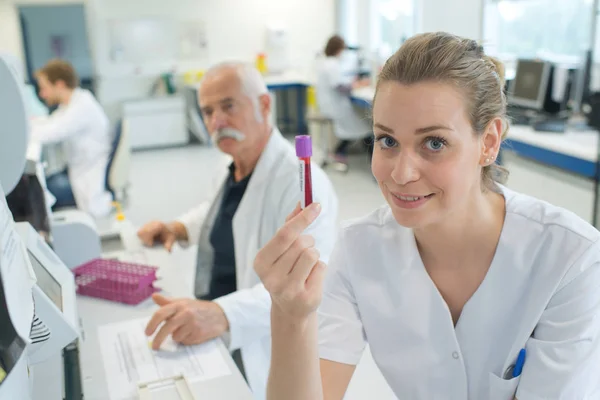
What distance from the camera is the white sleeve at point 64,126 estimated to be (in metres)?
3.89

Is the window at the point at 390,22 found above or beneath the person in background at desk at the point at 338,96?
above

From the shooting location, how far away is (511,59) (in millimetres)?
5367

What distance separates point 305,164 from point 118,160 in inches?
122

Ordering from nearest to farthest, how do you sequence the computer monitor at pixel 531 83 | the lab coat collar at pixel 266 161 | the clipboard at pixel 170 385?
the clipboard at pixel 170 385, the lab coat collar at pixel 266 161, the computer monitor at pixel 531 83

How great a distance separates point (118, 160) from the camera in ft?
12.5

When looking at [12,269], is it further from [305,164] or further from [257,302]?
[257,302]

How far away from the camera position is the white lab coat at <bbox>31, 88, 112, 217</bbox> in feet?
12.7

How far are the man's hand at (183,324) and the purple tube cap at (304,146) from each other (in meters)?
0.60

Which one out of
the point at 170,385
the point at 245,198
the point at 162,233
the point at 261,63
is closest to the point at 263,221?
the point at 245,198

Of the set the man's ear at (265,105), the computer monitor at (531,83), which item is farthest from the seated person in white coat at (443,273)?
the computer monitor at (531,83)

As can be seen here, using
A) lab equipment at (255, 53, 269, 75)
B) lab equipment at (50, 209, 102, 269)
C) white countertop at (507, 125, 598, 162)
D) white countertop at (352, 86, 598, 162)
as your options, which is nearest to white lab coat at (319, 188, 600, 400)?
lab equipment at (50, 209, 102, 269)

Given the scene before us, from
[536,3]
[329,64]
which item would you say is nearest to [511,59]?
[536,3]

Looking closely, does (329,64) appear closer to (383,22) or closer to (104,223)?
(383,22)

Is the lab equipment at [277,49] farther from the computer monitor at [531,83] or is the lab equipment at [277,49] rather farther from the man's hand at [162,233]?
the man's hand at [162,233]
